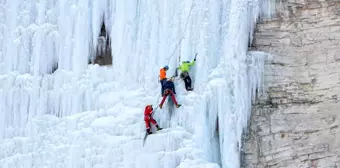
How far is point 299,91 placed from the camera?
44.2 feet

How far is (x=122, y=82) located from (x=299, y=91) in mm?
3102

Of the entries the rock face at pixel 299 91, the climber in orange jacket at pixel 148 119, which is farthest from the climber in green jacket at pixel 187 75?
the rock face at pixel 299 91

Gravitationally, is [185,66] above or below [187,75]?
above

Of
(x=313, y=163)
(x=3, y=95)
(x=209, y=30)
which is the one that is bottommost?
(x=313, y=163)

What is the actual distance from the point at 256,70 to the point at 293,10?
1226 millimetres

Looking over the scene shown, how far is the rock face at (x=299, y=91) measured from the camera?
43.4 ft

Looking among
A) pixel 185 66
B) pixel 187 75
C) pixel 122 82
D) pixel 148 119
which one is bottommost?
pixel 148 119

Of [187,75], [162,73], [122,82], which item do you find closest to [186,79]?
[187,75]

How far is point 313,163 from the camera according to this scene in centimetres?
1316

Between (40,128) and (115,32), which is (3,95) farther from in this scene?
(115,32)

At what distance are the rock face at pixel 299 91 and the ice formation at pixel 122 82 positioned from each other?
0.33 m

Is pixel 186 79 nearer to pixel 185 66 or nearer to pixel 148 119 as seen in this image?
pixel 185 66

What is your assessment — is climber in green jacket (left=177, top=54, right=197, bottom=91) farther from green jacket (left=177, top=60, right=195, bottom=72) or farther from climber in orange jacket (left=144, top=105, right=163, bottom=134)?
climber in orange jacket (left=144, top=105, right=163, bottom=134)

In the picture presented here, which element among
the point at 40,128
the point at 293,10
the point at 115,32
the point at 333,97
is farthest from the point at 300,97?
the point at 40,128
